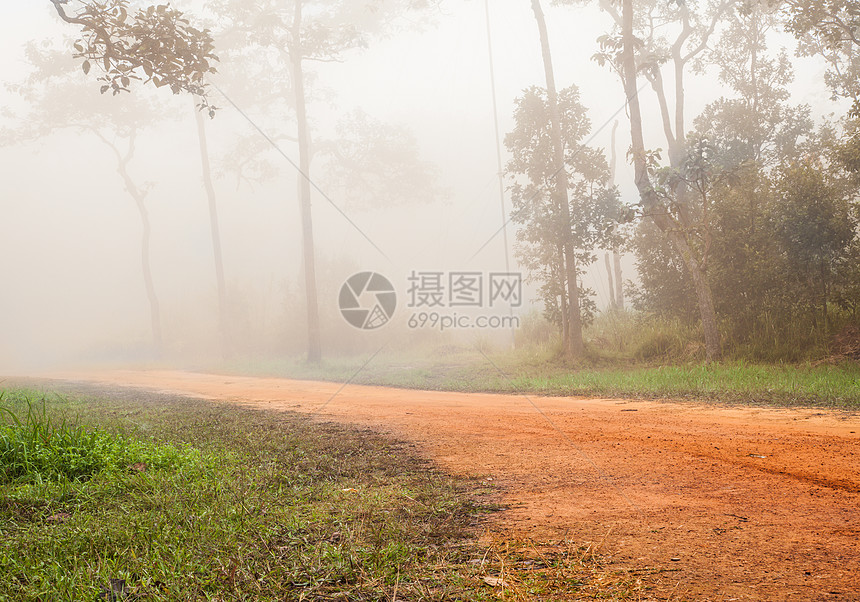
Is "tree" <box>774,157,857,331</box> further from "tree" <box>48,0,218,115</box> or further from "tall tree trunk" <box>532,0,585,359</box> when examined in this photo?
"tree" <box>48,0,218,115</box>

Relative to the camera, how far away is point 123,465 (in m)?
4.98

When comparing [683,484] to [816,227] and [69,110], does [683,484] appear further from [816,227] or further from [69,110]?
[69,110]

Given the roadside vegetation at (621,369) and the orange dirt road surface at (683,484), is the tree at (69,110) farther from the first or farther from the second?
the orange dirt road surface at (683,484)

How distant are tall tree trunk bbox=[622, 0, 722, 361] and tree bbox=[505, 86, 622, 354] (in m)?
2.52

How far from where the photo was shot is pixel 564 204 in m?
17.7

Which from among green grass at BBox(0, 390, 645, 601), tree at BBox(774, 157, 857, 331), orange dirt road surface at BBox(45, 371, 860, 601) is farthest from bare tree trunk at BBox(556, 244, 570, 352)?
green grass at BBox(0, 390, 645, 601)

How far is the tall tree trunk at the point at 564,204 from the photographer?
1711cm

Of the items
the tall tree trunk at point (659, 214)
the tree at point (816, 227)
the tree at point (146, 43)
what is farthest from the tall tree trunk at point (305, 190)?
the tree at point (816, 227)

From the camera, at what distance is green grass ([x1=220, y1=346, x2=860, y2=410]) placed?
881 cm

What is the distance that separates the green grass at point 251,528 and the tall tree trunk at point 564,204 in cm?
1198

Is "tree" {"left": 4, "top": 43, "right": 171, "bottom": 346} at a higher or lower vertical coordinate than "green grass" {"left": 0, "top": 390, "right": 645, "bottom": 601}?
higher

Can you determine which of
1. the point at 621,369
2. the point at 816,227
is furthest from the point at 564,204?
the point at 816,227

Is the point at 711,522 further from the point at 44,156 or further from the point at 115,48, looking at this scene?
the point at 44,156

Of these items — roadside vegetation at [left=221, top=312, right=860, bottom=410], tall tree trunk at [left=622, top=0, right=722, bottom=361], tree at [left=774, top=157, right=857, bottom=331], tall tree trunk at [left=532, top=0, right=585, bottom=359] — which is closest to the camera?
roadside vegetation at [left=221, top=312, right=860, bottom=410]
